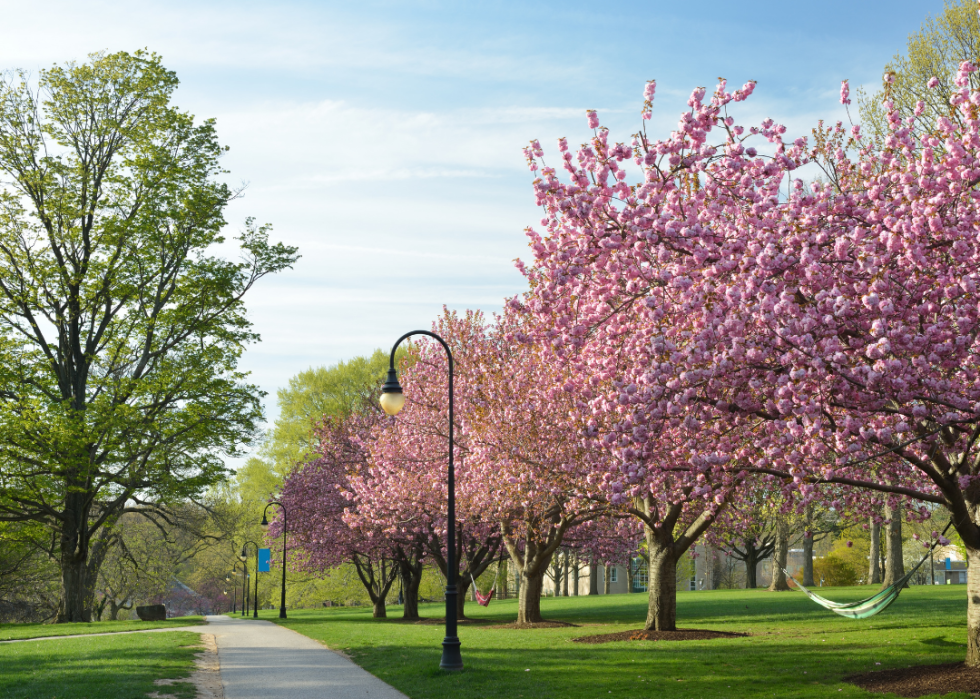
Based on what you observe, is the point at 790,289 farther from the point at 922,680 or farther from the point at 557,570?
the point at 557,570

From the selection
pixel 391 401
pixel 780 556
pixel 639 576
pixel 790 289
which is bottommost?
pixel 639 576

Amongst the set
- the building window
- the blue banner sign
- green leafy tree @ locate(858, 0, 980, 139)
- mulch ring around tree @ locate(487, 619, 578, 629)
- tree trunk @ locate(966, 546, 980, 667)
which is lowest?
the building window

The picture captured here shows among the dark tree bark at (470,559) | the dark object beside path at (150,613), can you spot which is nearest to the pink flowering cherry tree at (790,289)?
the dark tree bark at (470,559)

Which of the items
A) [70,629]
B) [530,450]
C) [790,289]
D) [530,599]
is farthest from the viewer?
[530,599]

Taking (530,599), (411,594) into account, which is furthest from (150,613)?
(530,599)

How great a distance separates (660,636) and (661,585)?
1.43 metres

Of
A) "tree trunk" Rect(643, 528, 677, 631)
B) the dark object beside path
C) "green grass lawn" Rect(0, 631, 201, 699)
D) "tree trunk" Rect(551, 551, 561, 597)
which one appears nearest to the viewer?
"green grass lawn" Rect(0, 631, 201, 699)

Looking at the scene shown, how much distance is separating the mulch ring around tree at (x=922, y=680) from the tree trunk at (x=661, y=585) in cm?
792

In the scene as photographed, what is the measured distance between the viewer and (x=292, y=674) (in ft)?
46.3

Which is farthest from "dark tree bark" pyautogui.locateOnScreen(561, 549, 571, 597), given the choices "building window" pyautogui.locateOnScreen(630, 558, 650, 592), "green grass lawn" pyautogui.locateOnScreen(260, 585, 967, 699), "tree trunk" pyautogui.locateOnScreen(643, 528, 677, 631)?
"tree trunk" pyautogui.locateOnScreen(643, 528, 677, 631)

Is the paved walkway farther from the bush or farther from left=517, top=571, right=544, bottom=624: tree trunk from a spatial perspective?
the bush

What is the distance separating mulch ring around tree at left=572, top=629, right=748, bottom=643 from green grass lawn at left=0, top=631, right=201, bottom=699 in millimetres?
8927

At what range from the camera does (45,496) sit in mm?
31031

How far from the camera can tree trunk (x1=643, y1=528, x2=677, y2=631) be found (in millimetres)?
20078
